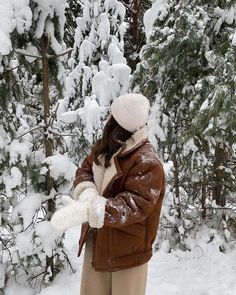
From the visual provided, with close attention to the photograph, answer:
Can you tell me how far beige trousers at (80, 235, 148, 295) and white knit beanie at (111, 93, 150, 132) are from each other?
91 cm

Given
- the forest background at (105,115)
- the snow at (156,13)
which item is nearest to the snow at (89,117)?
the forest background at (105,115)

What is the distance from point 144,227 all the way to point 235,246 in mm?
3360

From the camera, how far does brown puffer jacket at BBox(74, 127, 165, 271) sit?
2420 mm

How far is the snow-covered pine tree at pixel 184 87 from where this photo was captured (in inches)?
206

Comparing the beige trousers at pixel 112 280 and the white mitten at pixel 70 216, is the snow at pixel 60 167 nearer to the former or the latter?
the beige trousers at pixel 112 280

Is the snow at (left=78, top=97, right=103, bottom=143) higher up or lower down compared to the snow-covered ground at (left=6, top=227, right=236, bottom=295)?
higher up

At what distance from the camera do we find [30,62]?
4.09 meters

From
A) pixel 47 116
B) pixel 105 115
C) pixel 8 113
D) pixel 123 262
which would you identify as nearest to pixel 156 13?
pixel 105 115

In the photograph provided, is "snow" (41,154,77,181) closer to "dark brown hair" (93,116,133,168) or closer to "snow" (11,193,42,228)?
"snow" (11,193,42,228)

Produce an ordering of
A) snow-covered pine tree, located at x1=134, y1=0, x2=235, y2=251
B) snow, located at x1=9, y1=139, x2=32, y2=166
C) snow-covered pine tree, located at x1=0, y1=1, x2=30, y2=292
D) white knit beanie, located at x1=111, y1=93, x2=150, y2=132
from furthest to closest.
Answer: snow-covered pine tree, located at x1=134, y1=0, x2=235, y2=251, snow, located at x1=9, y1=139, x2=32, y2=166, snow-covered pine tree, located at x1=0, y1=1, x2=30, y2=292, white knit beanie, located at x1=111, y1=93, x2=150, y2=132

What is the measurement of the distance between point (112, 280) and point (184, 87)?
3.58 m

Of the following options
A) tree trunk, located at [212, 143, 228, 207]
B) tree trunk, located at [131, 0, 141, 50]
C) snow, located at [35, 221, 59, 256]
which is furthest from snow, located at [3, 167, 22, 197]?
tree trunk, located at [131, 0, 141, 50]

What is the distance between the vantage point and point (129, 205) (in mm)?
2412

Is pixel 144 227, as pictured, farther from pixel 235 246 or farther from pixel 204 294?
pixel 235 246
